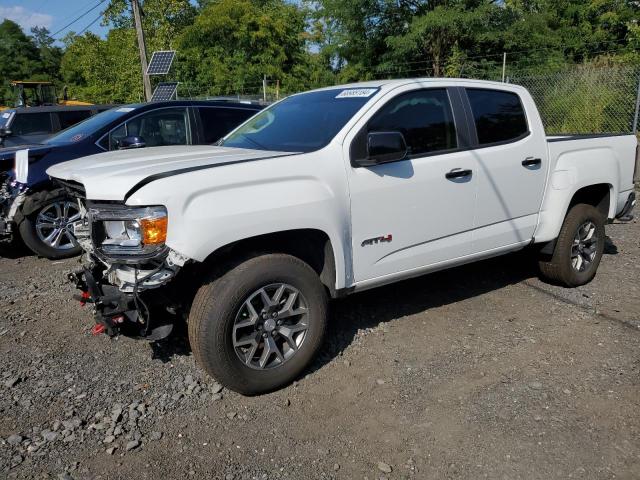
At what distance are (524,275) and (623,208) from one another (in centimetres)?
114

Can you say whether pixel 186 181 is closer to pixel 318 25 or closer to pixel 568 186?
pixel 568 186

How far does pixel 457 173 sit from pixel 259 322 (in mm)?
1840

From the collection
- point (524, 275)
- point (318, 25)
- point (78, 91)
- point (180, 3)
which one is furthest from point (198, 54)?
point (524, 275)

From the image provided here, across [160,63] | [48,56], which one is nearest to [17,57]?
[48,56]

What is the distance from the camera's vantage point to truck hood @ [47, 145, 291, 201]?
3000 mm

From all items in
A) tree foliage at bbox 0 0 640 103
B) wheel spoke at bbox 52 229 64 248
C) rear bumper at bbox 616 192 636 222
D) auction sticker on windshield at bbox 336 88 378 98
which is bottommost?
wheel spoke at bbox 52 229 64 248

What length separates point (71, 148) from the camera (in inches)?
249

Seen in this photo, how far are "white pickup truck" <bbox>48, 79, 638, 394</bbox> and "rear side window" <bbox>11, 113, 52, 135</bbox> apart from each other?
22.3 ft

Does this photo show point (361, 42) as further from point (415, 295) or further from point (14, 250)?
point (415, 295)

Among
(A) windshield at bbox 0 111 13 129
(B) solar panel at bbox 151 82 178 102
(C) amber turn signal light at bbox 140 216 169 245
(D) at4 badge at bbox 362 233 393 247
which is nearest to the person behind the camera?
(C) amber turn signal light at bbox 140 216 169 245

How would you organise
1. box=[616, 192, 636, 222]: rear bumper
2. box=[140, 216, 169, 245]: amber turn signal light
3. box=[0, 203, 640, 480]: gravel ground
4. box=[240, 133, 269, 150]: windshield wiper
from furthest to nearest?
1. box=[616, 192, 636, 222]: rear bumper
2. box=[240, 133, 269, 150]: windshield wiper
3. box=[140, 216, 169, 245]: amber turn signal light
4. box=[0, 203, 640, 480]: gravel ground

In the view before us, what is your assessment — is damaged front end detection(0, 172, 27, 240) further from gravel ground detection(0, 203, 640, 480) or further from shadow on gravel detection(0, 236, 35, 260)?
gravel ground detection(0, 203, 640, 480)

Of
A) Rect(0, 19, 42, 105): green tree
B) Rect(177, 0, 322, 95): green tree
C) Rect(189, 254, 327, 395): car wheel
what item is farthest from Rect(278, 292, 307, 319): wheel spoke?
Rect(0, 19, 42, 105): green tree

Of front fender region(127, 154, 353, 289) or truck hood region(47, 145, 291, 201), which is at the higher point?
truck hood region(47, 145, 291, 201)
